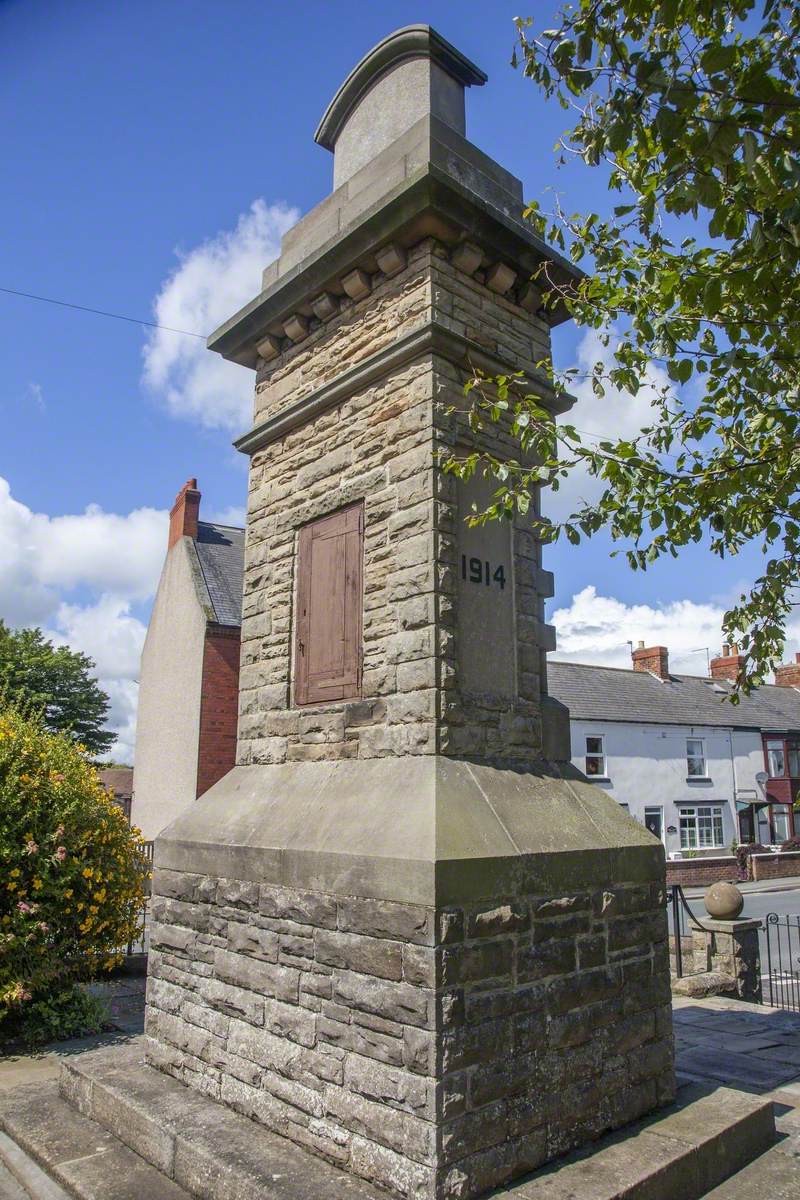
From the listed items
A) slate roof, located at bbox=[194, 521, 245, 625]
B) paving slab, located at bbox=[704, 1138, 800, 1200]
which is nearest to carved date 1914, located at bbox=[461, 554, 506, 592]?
paving slab, located at bbox=[704, 1138, 800, 1200]

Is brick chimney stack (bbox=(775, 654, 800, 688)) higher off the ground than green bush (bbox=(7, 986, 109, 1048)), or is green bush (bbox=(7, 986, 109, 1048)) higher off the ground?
brick chimney stack (bbox=(775, 654, 800, 688))

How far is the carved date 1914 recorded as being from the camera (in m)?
5.02

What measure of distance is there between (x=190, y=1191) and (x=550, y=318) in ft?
20.0

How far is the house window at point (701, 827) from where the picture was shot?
96.0ft

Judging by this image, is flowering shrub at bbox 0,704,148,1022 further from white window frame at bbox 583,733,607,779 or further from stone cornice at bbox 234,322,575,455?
white window frame at bbox 583,733,607,779

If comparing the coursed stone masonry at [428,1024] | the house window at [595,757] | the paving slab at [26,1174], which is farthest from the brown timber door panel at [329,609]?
the house window at [595,757]

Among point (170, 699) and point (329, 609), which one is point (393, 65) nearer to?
point (329, 609)

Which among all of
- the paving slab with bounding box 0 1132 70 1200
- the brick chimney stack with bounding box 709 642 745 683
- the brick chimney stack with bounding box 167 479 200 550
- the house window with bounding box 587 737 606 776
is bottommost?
the paving slab with bounding box 0 1132 70 1200

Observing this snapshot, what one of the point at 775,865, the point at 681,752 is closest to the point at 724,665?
the point at 681,752

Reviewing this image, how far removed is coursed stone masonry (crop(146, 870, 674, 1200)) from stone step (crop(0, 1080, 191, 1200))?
58 cm

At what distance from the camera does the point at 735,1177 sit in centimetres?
443

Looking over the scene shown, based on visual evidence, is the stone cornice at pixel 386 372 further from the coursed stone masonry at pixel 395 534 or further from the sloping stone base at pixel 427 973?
the sloping stone base at pixel 427 973

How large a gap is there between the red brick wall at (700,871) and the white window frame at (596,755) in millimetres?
3538

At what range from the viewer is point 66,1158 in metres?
4.71
